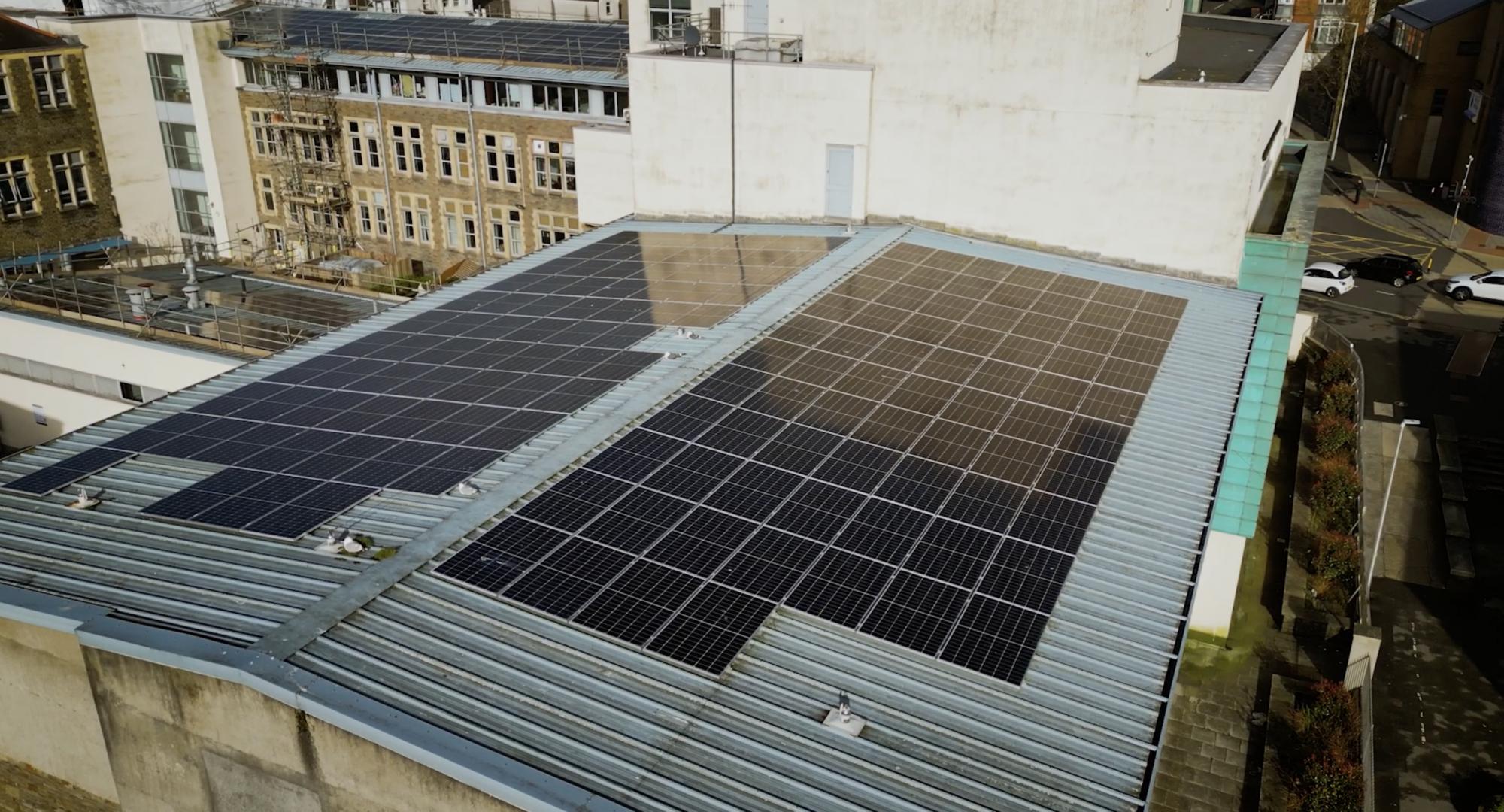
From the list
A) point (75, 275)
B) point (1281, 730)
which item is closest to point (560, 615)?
point (1281, 730)

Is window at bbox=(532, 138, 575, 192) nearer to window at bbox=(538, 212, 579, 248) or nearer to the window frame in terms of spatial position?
window at bbox=(538, 212, 579, 248)

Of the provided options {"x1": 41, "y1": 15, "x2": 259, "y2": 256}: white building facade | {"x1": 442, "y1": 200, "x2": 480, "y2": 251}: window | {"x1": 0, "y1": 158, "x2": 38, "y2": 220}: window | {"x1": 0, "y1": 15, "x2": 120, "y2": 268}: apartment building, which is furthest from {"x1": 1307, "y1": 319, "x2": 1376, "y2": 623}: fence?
{"x1": 0, "y1": 158, "x2": 38, "y2": 220}: window

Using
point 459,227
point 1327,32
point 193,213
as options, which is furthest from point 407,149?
point 1327,32

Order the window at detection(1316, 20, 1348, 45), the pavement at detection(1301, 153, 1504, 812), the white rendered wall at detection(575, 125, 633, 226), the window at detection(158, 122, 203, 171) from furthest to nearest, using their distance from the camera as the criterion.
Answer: the window at detection(1316, 20, 1348, 45), the window at detection(158, 122, 203, 171), the white rendered wall at detection(575, 125, 633, 226), the pavement at detection(1301, 153, 1504, 812)

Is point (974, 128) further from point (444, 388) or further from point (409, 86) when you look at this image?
point (409, 86)

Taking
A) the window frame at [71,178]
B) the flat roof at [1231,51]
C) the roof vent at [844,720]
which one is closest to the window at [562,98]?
the window frame at [71,178]

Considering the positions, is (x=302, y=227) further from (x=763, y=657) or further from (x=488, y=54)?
(x=763, y=657)

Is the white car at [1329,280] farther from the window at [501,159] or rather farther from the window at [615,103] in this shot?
the window at [501,159]
